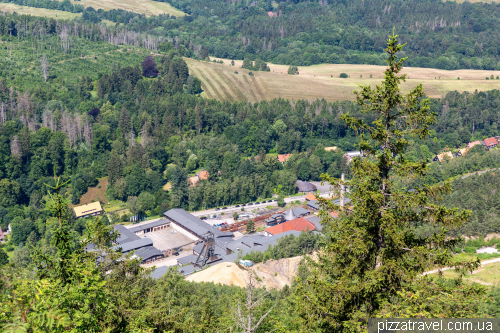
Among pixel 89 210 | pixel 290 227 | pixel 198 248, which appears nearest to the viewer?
pixel 198 248

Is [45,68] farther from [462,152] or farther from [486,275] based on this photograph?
[486,275]

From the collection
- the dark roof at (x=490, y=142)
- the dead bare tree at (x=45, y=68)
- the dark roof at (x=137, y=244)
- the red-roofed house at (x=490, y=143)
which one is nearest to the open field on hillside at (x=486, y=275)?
the dark roof at (x=137, y=244)

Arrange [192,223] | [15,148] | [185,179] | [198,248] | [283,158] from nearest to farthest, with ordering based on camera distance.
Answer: [198,248] < [192,223] < [15,148] < [185,179] < [283,158]

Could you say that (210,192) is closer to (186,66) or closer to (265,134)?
(265,134)

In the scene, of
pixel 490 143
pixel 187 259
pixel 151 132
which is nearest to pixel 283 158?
pixel 151 132

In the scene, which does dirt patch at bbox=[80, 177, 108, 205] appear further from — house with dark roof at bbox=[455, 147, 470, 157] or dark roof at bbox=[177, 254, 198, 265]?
house with dark roof at bbox=[455, 147, 470, 157]

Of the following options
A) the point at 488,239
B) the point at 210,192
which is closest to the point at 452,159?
the point at 488,239
